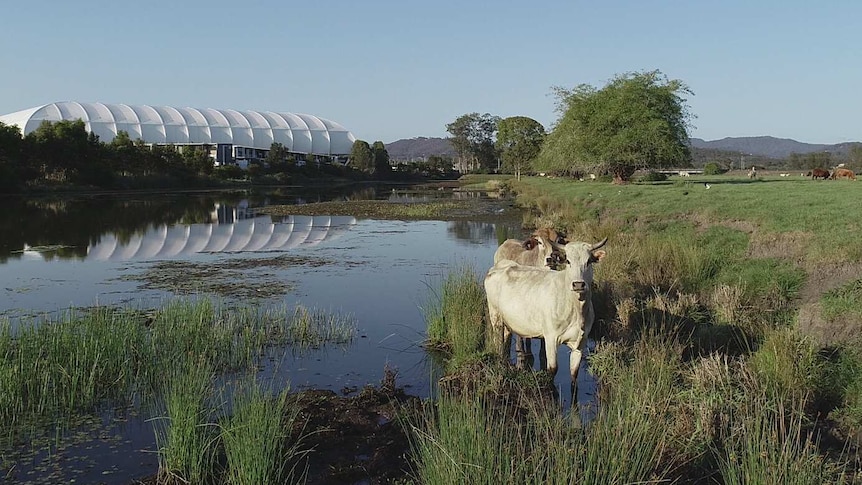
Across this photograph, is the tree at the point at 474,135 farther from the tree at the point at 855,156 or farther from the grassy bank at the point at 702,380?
the grassy bank at the point at 702,380

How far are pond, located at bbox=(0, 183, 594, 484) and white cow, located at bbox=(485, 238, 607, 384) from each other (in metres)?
0.86

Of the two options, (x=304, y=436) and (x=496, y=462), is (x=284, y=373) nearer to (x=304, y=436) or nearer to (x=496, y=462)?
(x=304, y=436)

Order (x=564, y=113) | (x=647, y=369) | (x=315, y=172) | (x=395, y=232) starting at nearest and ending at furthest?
(x=647, y=369)
(x=395, y=232)
(x=564, y=113)
(x=315, y=172)

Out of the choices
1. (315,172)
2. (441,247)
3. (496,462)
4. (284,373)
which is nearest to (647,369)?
(496,462)

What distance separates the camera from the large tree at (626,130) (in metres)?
43.1

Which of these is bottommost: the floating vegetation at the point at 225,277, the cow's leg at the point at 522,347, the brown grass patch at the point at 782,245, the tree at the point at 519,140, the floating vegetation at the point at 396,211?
the cow's leg at the point at 522,347

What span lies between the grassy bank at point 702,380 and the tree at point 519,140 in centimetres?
7826

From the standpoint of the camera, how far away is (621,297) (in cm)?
1162

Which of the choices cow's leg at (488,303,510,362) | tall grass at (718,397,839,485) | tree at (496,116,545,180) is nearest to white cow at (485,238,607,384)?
cow's leg at (488,303,510,362)

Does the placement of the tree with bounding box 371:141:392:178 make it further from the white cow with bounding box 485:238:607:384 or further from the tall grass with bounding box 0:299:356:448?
the white cow with bounding box 485:238:607:384

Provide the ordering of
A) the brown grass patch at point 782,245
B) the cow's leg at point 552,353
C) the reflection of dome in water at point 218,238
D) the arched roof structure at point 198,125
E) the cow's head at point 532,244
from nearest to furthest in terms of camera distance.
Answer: the cow's leg at point 552,353 < the cow's head at point 532,244 < the brown grass patch at point 782,245 < the reflection of dome in water at point 218,238 < the arched roof structure at point 198,125

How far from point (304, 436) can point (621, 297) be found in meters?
6.80

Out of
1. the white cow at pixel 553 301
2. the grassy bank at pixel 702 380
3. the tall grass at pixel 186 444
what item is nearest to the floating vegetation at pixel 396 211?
the grassy bank at pixel 702 380

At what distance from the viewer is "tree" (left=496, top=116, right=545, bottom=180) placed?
9631 centimetres
